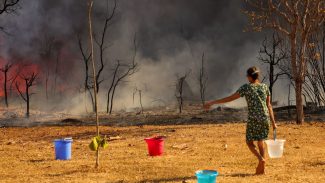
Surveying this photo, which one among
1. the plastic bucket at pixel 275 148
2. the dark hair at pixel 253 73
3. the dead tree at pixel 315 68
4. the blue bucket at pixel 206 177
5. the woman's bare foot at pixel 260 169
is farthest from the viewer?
the dead tree at pixel 315 68

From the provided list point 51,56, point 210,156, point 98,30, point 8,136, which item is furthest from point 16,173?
point 51,56

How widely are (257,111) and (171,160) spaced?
2.67 m

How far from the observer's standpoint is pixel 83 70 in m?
45.7

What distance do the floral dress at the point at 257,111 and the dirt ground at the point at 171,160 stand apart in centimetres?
75

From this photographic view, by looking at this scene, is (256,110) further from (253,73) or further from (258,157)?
(258,157)

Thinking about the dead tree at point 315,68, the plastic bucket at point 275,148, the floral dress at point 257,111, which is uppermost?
the dead tree at point 315,68

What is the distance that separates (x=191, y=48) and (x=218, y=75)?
13.0 ft

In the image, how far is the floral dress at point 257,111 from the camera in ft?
24.6

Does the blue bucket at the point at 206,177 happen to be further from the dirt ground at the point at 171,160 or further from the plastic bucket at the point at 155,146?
the plastic bucket at the point at 155,146

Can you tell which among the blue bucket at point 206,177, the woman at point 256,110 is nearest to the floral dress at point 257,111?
the woman at point 256,110

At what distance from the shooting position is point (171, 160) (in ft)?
31.0

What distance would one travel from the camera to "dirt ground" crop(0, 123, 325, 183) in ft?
25.8

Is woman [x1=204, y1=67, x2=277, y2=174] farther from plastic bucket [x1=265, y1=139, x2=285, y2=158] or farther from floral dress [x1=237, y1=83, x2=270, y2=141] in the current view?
plastic bucket [x1=265, y1=139, x2=285, y2=158]

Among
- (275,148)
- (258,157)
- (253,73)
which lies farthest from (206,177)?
(275,148)
